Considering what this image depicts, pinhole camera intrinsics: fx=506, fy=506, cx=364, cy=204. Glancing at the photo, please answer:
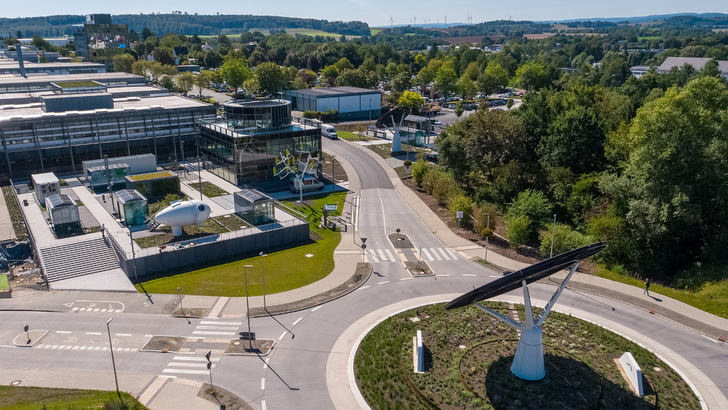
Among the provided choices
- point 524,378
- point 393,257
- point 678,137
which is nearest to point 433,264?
point 393,257

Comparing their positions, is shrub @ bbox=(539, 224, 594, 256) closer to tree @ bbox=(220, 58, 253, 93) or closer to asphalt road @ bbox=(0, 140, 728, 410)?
asphalt road @ bbox=(0, 140, 728, 410)

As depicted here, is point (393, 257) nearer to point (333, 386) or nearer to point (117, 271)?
point (333, 386)

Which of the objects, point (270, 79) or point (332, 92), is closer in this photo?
point (332, 92)

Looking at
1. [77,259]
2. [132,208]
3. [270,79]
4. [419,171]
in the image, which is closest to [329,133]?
[419,171]

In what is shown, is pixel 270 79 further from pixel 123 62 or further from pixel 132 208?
pixel 132 208

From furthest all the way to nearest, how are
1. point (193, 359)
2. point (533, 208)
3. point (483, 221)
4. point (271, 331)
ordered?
point (533, 208)
point (483, 221)
point (271, 331)
point (193, 359)
